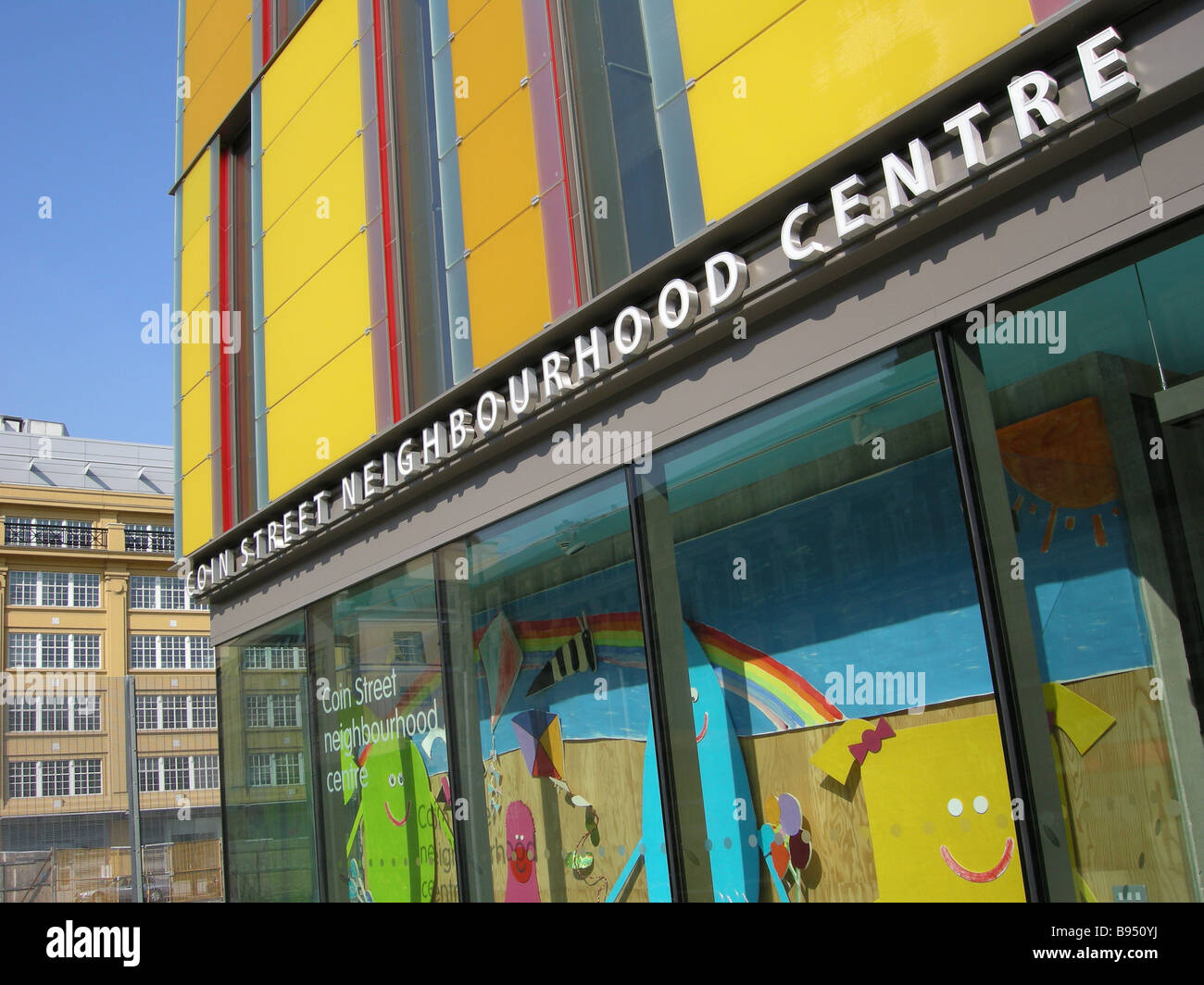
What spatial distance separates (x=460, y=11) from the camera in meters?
10.6

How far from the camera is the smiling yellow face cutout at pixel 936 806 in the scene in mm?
5668

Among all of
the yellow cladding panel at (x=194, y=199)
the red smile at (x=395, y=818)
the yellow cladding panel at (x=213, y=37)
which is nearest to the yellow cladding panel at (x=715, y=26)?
the red smile at (x=395, y=818)

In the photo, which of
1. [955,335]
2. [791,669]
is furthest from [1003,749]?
[955,335]

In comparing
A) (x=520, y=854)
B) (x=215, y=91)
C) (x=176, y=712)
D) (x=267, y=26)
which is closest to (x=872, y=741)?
(x=520, y=854)

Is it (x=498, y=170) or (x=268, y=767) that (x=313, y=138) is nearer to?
(x=498, y=170)

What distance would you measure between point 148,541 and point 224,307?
4287 cm

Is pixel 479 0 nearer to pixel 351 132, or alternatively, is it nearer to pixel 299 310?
pixel 351 132

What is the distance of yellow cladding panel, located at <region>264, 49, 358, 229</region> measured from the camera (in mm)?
12578

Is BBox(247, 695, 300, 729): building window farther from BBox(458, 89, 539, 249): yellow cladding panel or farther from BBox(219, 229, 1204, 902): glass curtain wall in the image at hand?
BBox(458, 89, 539, 249): yellow cladding panel

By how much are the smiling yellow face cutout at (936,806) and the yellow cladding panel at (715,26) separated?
4591 millimetres

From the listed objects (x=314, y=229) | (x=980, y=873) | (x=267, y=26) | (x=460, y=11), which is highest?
(x=267, y=26)

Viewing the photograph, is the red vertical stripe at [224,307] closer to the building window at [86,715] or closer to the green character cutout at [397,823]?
the building window at [86,715]

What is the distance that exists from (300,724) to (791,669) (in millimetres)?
7616

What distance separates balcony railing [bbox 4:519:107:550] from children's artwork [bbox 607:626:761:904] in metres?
49.8
